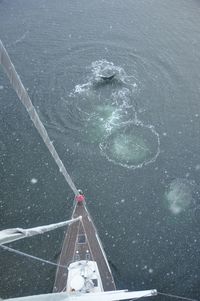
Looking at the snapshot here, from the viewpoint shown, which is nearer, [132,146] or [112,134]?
[132,146]

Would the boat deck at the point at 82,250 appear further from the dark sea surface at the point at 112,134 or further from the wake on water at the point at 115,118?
the wake on water at the point at 115,118

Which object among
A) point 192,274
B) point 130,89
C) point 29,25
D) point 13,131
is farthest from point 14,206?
point 29,25

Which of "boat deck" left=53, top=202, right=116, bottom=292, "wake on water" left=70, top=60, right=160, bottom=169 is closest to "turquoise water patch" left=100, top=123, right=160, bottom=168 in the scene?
"wake on water" left=70, top=60, right=160, bottom=169

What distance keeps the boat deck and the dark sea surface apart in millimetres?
533

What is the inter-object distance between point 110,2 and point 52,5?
16.0 feet

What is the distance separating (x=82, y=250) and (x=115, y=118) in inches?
353

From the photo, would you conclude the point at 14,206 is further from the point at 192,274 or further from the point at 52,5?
the point at 52,5

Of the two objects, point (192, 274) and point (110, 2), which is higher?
point (110, 2)

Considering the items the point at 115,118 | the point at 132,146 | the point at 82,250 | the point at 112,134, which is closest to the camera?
the point at 82,250

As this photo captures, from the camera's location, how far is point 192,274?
1535cm

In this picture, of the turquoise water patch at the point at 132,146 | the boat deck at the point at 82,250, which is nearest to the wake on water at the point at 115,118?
the turquoise water patch at the point at 132,146

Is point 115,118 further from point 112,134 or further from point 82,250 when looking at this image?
point 82,250

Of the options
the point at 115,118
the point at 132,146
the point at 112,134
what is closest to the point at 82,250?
the point at 132,146

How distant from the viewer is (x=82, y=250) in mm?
15305
